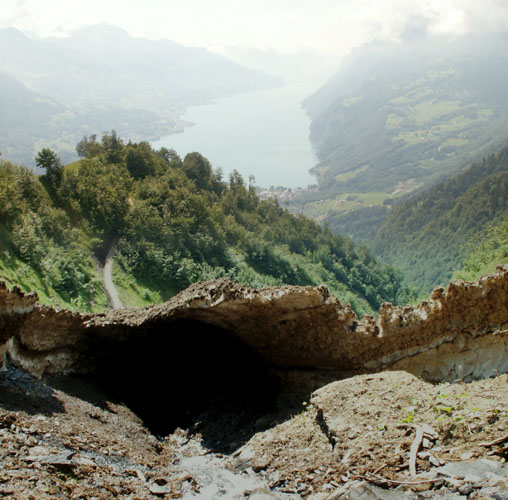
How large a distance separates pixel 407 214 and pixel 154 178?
434ft

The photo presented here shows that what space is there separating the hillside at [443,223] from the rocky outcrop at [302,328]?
110 metres

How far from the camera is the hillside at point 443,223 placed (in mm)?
125250

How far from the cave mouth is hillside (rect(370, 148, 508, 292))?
108925 millimetres

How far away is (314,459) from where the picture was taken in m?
10.2

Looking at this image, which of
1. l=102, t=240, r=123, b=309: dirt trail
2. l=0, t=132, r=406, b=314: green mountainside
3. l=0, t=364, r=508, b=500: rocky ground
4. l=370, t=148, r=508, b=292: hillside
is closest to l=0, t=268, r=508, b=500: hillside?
l=0, t=364, r=508, b=500: rocky ground

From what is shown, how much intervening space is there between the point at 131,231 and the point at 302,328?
128 ft

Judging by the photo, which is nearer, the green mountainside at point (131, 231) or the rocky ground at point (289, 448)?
the rocky ground at point (289, 448)

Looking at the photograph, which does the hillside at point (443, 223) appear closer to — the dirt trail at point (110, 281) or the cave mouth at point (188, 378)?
the dirt trail at point (110, 281)

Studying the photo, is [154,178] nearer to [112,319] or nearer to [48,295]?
[48,295]

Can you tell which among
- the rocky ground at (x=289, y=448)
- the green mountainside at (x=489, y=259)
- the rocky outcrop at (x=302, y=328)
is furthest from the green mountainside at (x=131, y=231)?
the rocky ground at (x=289, y=448)

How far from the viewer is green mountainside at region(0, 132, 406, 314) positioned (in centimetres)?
3588

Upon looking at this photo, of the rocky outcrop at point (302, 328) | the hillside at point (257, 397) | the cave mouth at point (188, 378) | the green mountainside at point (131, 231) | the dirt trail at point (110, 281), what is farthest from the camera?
the dirt trail at point (110, 281)

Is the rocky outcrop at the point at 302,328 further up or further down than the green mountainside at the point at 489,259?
further up

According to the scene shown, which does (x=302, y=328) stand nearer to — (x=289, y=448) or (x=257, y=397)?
(x=257, y=397)
